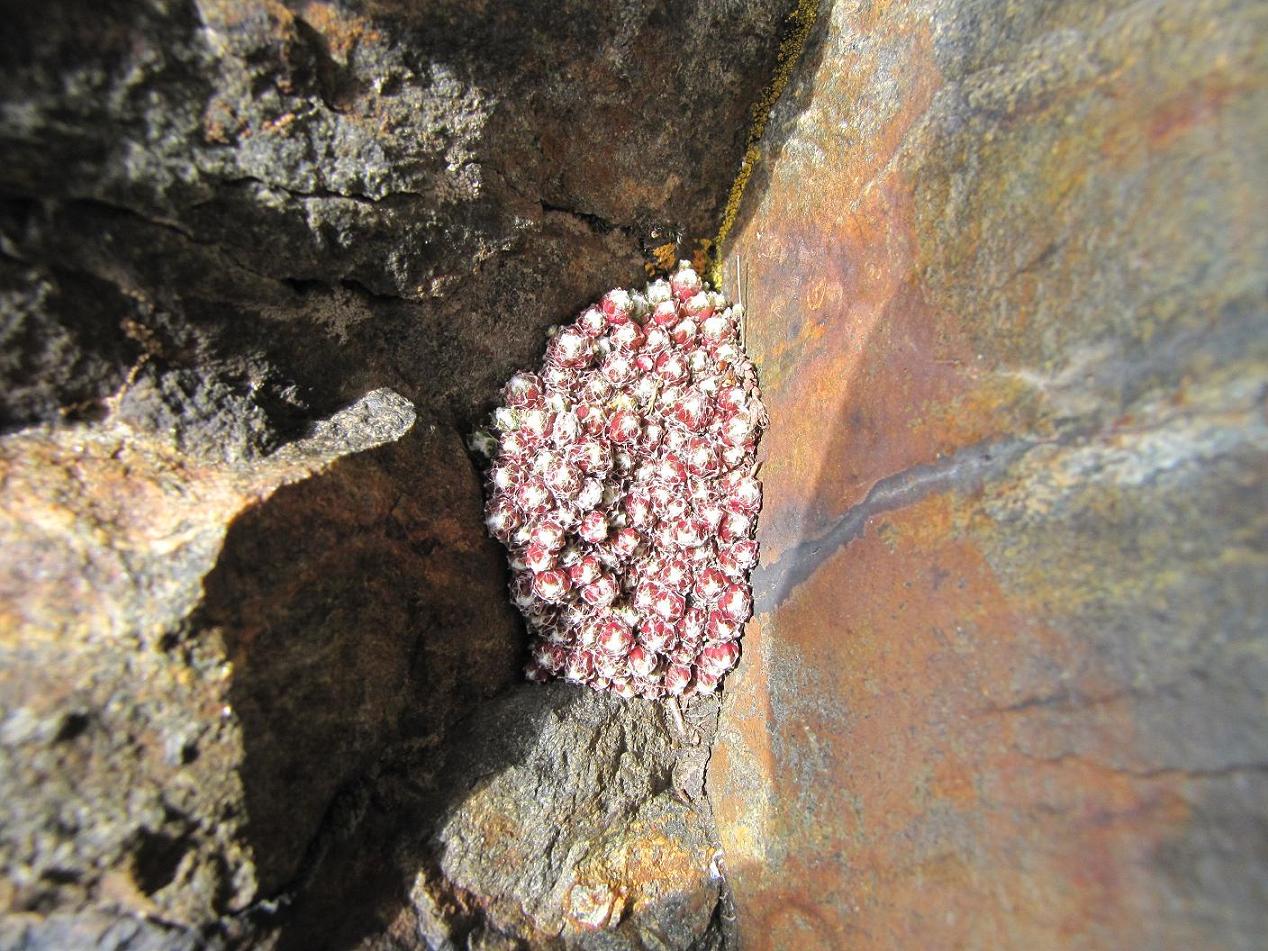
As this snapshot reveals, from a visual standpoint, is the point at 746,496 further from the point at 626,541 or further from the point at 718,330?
the point at 718,330

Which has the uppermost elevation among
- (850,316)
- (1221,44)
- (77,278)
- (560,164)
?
(560,164)

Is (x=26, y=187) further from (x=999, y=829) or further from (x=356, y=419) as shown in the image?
(x=999, y=829)

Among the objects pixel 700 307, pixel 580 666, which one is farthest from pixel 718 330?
pixel 580 666

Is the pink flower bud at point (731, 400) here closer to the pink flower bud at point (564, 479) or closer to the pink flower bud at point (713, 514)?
the pink flower bud at point (713, 514)

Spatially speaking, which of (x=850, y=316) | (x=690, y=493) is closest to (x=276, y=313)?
(x=690, y=493)

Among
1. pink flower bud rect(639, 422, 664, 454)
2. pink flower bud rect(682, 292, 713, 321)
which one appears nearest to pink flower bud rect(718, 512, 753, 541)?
pink flower bud rect(639, 422, 664, 454)

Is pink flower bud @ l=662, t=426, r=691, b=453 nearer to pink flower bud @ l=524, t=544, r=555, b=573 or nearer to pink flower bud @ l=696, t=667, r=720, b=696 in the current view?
pink flower bud @ l=524, t=544, r=555, b=573
